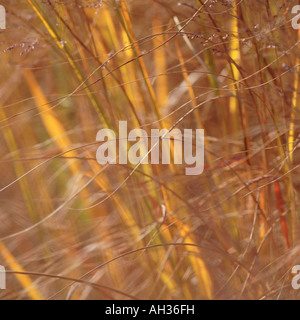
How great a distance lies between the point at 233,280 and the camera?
67 cm

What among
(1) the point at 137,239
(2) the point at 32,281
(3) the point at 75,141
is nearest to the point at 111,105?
(3) the point at 75,141

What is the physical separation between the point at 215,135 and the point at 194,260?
0.69ft

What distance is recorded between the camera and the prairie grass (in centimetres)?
64

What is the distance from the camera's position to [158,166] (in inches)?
26.4
